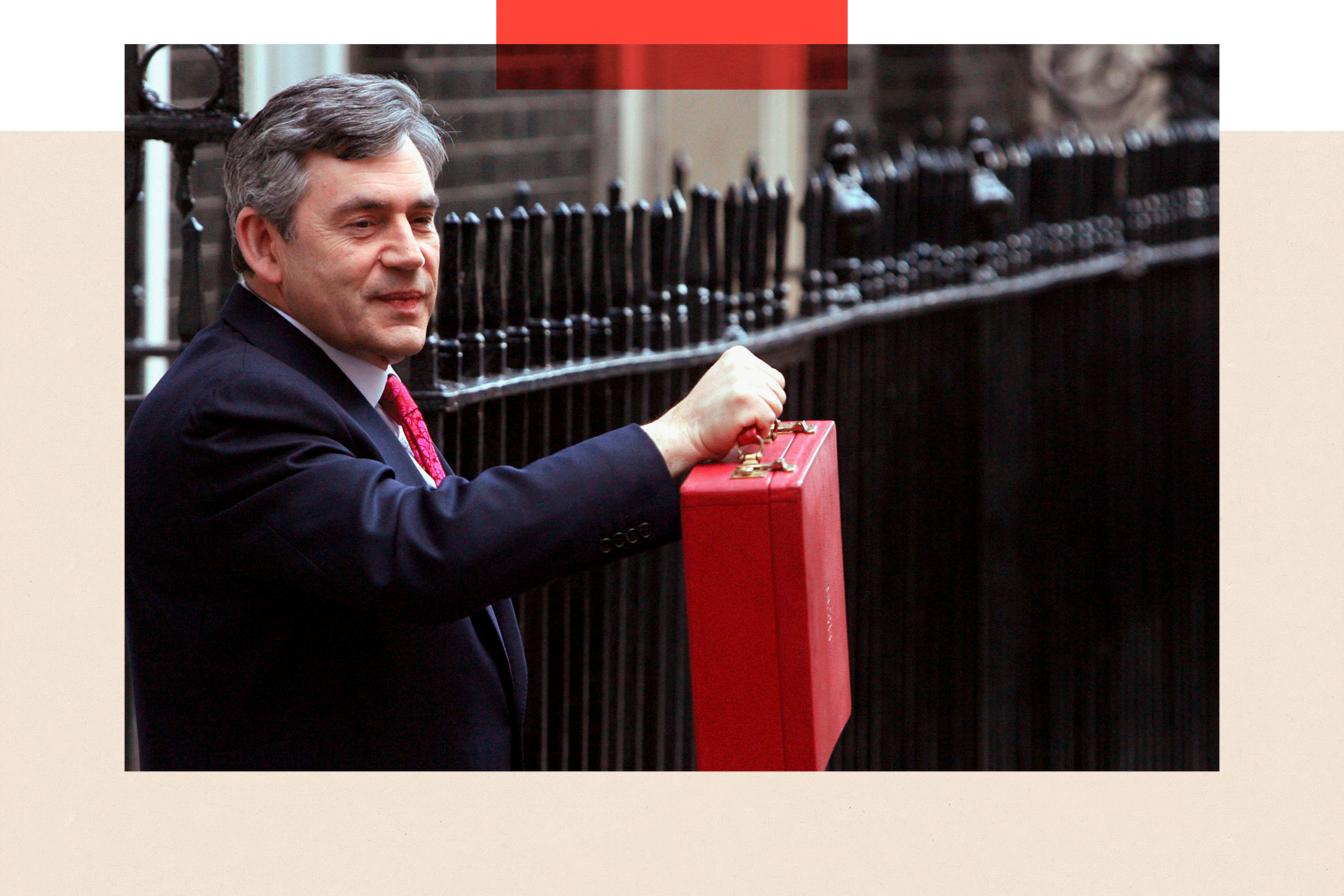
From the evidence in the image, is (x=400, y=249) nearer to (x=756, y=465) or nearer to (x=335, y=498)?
(x=335, y=498)

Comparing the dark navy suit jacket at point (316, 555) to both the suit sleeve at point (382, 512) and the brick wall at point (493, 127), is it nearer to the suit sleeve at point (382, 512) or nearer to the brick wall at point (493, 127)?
the suit sleeve at point (382, 512)

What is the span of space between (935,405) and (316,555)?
3.32 meters

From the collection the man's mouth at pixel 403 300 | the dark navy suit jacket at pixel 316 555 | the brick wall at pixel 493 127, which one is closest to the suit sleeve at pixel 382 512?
the dark navy suit jacket at pixel 316 555

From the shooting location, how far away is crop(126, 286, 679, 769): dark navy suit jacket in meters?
2.08

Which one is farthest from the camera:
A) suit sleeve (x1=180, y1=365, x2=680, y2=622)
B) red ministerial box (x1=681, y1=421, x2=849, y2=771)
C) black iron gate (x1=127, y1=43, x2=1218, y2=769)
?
black iron gate (x1=127, y1=43, x2=1218, y2=769)

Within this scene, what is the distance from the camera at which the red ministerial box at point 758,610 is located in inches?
87.1

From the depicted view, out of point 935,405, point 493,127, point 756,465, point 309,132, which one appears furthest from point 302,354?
point 493,127

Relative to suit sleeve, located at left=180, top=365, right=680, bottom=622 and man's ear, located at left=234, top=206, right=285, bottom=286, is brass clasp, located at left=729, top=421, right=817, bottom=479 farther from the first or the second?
man's ear, located at left=234, top=206, right=285, bottom=286

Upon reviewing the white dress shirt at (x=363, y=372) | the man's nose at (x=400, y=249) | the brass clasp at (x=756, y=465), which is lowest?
the brass clasp at (x=756, y=465)

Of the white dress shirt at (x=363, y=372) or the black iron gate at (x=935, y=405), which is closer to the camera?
the white dress shirt at (x=363, y=372)

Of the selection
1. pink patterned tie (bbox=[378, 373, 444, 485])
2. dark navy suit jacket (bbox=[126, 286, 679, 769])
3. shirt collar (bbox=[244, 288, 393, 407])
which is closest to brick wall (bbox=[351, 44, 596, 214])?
pink patterned tie (bbox=[378, 373, 444, 485])

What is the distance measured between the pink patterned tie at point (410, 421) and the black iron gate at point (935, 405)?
1.45 feet

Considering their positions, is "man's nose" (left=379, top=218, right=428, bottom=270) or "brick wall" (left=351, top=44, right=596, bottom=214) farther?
"brick wall" (left=351, top=44, right=596, bottom=214)

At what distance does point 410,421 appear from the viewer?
253cm
